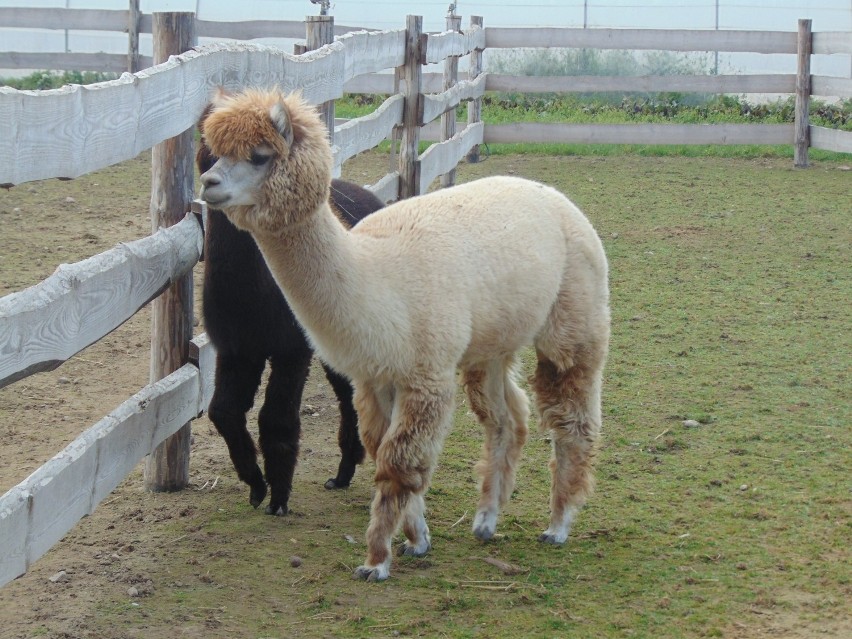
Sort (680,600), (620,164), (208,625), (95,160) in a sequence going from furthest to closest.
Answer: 1. (620,164)
2. (680,600)
3. (208,625)
4. (95,160)

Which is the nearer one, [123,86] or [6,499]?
[6,499]

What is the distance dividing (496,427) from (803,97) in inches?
396

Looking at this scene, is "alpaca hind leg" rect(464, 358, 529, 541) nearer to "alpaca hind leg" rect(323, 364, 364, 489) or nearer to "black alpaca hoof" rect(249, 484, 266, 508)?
"alpaca hind leg" rect(323, 364, 364, 489)

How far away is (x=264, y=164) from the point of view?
10.8 feet

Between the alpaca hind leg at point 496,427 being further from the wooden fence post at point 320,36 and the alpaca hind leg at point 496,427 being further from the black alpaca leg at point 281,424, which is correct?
the wooden fence post at point 320,36

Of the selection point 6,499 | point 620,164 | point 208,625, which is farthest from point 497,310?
point 620,164

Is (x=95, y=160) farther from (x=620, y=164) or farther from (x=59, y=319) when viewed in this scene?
(x=620, y=164)

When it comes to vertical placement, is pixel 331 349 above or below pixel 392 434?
above

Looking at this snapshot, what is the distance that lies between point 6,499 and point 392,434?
4.28ft

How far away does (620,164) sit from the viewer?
13.2 meters

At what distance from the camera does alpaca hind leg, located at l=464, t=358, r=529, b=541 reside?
434 cm

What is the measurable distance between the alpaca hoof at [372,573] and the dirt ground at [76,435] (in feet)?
1.56

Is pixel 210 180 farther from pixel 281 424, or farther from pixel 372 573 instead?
pixel 372 573

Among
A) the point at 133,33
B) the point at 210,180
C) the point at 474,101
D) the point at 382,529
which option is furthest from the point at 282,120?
the point at 133,33
